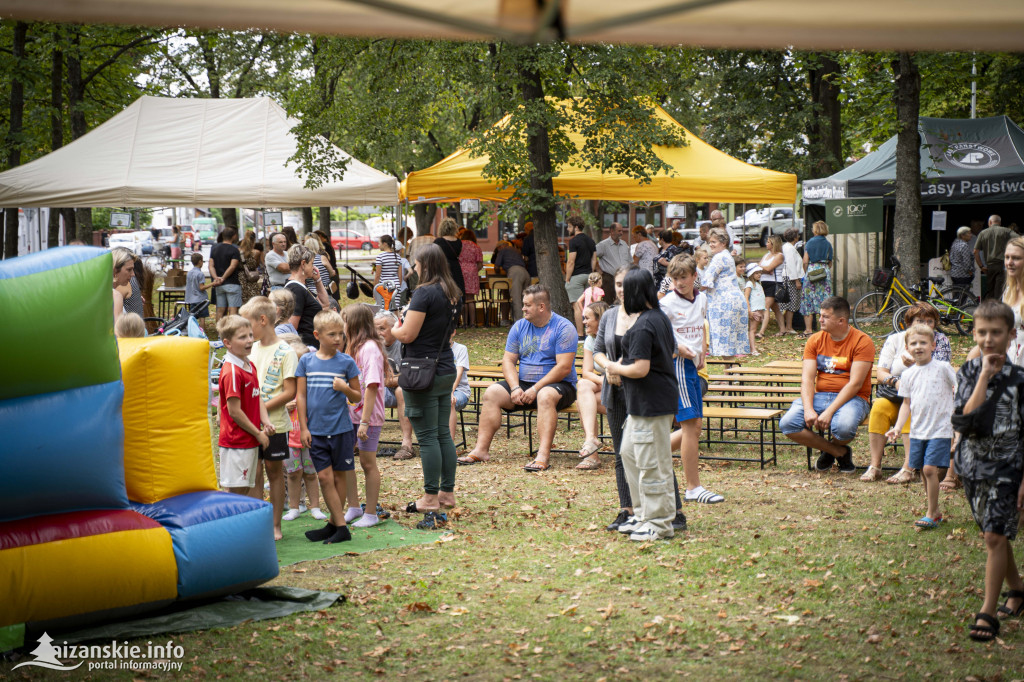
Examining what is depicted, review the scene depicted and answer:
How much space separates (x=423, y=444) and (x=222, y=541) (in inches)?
81.6

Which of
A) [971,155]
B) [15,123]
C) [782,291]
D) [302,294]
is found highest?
[15,123]

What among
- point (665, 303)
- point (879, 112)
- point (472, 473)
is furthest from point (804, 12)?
point (879, 112)

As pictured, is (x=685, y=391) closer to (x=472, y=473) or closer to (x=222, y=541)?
(x=472, y=473)

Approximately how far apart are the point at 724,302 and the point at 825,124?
45.5ft

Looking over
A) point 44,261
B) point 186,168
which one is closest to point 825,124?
point 186,168

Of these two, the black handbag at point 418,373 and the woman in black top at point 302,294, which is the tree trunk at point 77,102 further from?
the black handbag at point 418,373

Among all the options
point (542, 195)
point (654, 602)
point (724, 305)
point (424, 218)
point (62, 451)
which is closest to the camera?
point (62, 451)

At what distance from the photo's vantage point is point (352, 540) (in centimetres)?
668

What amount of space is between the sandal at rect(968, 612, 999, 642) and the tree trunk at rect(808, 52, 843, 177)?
22.1 meters

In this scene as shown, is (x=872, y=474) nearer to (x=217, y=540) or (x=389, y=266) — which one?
(x=217, y=540)

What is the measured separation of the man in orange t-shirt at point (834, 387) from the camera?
7.99 meters

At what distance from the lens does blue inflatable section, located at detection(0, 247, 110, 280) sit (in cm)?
468

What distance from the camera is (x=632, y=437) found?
630cm

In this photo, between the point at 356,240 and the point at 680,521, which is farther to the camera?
the point at 356,240
